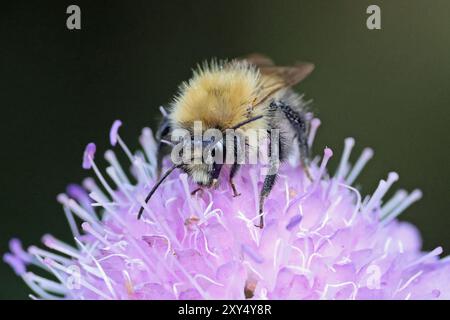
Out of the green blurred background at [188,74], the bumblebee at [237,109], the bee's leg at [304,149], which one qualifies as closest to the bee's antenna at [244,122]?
the bumblebee at [237,109]

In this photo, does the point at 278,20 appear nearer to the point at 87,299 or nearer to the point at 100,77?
the point at 100,77

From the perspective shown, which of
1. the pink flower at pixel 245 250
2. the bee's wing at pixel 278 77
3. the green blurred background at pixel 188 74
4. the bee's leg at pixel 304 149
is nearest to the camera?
the pink flower at pixel 245 250

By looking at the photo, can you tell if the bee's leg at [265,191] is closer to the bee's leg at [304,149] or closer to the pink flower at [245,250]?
the pink flower at [245,250]

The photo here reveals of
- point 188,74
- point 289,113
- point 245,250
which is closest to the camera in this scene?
point 245,250

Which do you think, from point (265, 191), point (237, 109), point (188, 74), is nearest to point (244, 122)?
point (237, 109)

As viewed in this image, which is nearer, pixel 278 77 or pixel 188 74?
pixel 278 77

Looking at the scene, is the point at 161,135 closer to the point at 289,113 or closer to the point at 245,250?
the point at 289,113
